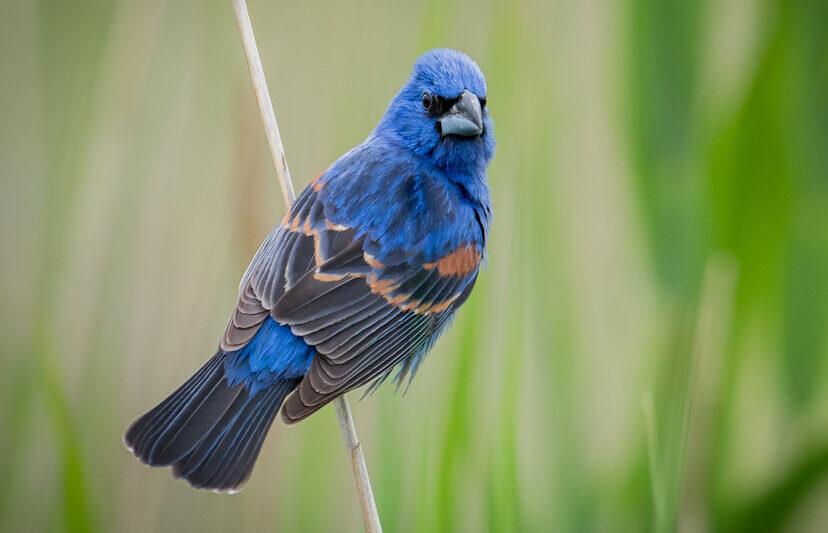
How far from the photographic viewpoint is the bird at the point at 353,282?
2.35 meters

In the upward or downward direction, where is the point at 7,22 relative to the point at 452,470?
upward

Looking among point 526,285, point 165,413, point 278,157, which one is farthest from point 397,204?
point 165,413

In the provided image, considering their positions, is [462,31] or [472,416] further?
[462,31]

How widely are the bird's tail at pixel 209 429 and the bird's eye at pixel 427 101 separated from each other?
0.97m

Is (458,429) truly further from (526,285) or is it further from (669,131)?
(669,131)

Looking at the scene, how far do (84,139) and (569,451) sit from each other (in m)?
1.64

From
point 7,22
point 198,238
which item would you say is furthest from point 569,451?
Result: point 7,22

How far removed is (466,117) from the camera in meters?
2.71

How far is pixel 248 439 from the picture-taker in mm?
2361

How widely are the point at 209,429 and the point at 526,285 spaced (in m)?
0.93

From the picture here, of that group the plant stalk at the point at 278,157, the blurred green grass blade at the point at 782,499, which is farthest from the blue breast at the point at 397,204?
the blurred green grass blade at the point at 782,499

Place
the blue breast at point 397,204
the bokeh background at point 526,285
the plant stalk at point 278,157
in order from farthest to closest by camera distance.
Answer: the blue breast at point 397,204
the bokeh background at point 526,285
the plant stalk at point 278,157

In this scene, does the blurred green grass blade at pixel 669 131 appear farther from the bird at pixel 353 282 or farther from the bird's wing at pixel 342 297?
the bird's wing at pixel 342 297

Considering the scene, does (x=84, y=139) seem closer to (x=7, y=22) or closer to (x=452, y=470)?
(x=7, y=22)
